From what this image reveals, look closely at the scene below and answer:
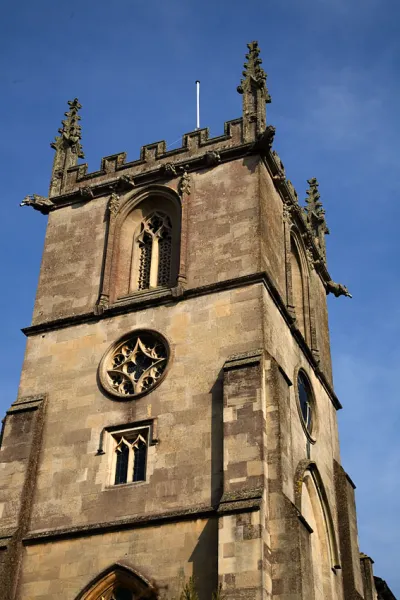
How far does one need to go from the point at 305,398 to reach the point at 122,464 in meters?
5.85

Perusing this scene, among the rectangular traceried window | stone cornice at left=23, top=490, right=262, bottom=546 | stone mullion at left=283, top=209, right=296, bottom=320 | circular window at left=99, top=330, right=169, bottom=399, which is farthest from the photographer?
stone mullion at left=283, top=209, right=296, bottom=320

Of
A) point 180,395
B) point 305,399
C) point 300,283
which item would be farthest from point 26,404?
point 300,283

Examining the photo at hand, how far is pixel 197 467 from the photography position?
68.5 ft

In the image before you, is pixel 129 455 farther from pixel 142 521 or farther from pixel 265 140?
pixel 265 140

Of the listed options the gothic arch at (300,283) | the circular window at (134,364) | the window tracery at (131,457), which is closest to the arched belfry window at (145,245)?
the circular window at (134,364)

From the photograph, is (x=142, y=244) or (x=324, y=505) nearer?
(x=324, y=505)

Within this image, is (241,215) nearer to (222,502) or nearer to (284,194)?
(284,194)

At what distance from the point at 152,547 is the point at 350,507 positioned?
771 cm

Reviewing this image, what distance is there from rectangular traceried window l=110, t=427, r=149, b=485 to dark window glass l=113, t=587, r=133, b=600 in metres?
2.43

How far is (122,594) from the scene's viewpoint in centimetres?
2014

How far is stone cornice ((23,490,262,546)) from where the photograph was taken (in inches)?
762

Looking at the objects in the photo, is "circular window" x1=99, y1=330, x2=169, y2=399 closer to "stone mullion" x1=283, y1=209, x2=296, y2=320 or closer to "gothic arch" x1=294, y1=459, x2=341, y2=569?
"stone mullion" x1=283, y1=209, x2=296, y2=320

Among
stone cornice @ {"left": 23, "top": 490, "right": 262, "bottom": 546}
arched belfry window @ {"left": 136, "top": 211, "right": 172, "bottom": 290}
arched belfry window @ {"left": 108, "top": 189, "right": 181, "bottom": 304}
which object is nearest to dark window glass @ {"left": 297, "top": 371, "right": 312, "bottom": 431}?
arched belfry window @ {"left": 108, "top": 189, "right": 181, "bottom": 304}

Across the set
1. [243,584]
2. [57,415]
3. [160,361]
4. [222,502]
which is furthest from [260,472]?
[57,415]
